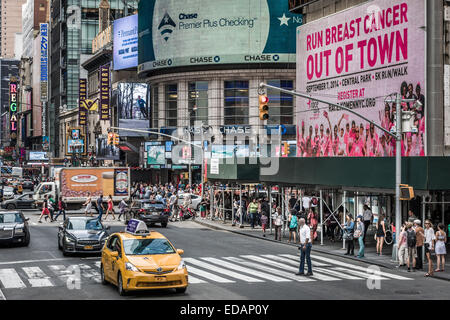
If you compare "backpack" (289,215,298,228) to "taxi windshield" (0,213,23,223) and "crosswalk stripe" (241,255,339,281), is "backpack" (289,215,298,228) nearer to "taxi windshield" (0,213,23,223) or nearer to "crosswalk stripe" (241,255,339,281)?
"crosswalk stripe" (241,255,339,281)

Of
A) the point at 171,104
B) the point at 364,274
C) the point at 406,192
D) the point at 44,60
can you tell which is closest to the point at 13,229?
the point at 364,274

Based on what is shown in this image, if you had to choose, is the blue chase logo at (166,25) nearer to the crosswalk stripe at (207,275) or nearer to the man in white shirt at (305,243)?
the crosswalk stripe at (207,275)

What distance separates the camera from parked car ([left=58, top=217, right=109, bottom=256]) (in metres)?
26.9

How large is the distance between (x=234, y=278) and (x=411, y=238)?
22.1 ft

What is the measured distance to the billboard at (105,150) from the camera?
96.9m

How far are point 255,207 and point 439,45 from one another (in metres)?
14.9

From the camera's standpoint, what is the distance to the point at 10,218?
30.9 m

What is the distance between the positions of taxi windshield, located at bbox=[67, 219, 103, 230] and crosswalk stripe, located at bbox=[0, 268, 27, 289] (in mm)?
4745

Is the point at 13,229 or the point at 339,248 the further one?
the point at 339,248

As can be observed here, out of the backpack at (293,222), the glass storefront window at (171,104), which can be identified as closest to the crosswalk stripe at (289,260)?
the backpack at (293,222)

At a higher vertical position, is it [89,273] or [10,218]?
[10,218]

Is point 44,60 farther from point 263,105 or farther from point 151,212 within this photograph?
point 263,105

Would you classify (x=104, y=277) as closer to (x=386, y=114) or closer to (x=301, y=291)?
(x=301, y=291)

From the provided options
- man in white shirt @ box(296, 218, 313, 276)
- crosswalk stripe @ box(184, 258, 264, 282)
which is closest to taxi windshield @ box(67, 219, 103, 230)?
crosswalk stripe @ box(184, 258, 264, 282)
